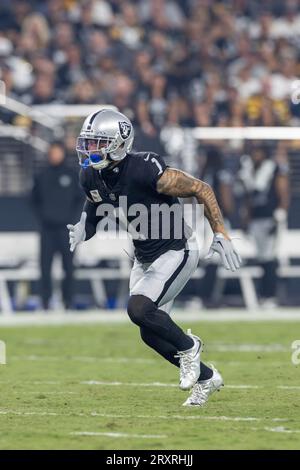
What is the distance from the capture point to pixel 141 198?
281 inches

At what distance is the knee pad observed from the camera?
6.87 meters

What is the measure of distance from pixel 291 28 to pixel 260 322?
5.84 m

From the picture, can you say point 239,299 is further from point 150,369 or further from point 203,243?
point 150,369

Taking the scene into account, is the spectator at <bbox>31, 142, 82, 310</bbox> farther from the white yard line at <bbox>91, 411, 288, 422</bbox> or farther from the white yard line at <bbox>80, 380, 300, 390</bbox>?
the white yard line at <bbox>91, 411, 288, 422</bbox>

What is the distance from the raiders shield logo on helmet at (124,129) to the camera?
7172 millimetres

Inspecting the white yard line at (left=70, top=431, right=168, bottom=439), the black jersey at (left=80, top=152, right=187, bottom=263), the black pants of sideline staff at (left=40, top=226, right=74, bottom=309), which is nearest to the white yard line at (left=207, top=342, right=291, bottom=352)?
the black pants of sideline staff at (left=40, top=226, right=74, bottom=309)

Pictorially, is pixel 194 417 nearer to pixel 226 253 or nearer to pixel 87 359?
pixel 226 253

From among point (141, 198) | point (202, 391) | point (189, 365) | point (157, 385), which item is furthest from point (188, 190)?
point (157, 385)

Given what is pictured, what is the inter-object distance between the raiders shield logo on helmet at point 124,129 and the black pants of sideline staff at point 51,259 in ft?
22.0

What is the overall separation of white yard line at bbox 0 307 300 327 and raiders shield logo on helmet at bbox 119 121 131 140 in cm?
608

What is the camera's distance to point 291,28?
57.6 ft

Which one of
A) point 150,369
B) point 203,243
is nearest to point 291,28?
point 203,243

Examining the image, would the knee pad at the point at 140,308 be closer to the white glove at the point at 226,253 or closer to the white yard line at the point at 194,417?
the white glove at the point at 226,253

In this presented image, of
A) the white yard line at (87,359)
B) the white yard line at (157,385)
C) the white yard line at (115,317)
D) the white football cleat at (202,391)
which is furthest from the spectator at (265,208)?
the white football cleat at (202,391)
